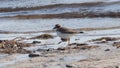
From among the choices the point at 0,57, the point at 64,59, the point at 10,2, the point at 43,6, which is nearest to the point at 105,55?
the point at 64,59

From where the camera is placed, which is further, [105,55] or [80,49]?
[80,49]

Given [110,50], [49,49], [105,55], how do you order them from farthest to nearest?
1. [49,49]
2. [110,50]
3. [105,55]

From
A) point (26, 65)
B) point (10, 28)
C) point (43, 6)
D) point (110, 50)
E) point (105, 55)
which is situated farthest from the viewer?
point (43, 6)

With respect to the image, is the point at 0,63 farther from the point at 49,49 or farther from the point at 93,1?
the point at 93,1

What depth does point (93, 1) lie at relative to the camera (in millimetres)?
30656

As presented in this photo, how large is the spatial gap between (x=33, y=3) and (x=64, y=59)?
22.4 meters

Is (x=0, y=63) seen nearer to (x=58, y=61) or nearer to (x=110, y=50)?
(x=58, y=61)

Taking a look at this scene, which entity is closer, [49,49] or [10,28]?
[49,49]

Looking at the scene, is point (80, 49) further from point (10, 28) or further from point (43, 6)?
point (43, 6)

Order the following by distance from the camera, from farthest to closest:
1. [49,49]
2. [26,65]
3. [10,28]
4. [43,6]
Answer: [43,6]
[10,28]
[49,49]
[26,65]

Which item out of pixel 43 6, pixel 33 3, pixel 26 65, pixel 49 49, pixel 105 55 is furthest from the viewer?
pixel 33 3

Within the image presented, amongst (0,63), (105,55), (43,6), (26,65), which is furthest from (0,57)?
(43,6)

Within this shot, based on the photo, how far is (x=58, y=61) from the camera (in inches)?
408

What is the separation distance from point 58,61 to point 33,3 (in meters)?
22.6
